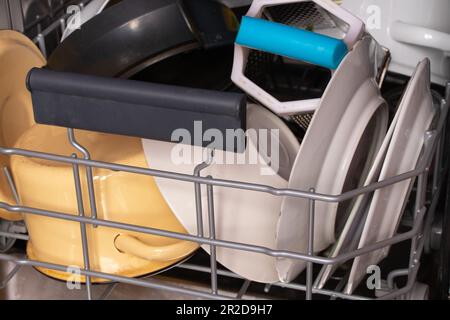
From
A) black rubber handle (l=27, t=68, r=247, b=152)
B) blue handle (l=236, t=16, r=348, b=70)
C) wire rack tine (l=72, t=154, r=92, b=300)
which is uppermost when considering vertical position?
blue handle (l=236, t=16, r=348, b=70)

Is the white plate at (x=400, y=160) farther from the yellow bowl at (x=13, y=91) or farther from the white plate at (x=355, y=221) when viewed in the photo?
the yellow bowl at (x=13, y=91)

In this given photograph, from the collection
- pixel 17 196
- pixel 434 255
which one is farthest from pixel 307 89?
pixel 17 196

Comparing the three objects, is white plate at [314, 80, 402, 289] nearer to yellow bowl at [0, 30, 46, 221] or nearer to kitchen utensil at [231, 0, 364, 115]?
kitchen utensil at [231, 0, 364, 115]

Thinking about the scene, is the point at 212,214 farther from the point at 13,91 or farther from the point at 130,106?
the point at 13,91

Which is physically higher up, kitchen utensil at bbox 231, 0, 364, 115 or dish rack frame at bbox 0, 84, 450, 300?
kitchen utensil at bbox 231, 0, 364, 115

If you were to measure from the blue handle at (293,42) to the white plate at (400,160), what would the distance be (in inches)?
2.6

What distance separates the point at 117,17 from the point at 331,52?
18 cm

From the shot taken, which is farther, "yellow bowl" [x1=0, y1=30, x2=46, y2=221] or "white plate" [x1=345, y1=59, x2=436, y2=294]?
"yellow bowl" [x1=0, y1=30, x2=46, y2=221]

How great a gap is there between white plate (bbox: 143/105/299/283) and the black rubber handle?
0.07 m

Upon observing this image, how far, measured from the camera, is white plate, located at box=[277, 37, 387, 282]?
0.59 m

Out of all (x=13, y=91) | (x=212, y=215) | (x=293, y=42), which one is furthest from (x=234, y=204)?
(x=13, y=91)

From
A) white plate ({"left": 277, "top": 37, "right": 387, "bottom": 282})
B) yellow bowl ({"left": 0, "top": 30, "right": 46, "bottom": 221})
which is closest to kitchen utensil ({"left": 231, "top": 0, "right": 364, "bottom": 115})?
white plate ({"left": 277, "top": 37, "right": 387, "bottom": 282})

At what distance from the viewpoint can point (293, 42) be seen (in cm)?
63

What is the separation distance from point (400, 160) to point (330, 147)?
0.06 meters
